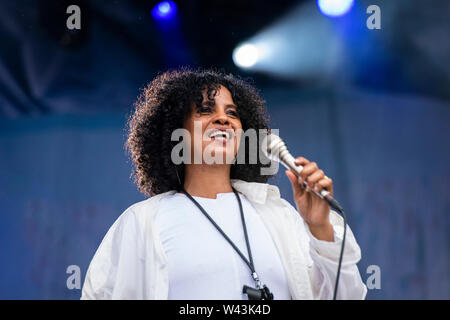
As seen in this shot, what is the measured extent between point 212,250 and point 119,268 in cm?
27

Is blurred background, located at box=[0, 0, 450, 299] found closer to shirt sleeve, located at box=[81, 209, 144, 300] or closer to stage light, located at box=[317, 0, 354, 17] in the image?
stage light, located at box=[317, 0, 354, 17]

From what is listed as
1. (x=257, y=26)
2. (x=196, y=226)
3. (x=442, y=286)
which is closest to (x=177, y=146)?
(x=196, y=226)

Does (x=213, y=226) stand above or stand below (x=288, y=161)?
below

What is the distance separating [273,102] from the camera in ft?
10.3

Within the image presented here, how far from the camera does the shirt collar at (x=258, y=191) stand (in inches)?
68.2

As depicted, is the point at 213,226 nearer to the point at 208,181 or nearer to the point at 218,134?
the point at 208,181

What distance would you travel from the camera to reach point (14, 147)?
2.84 metres

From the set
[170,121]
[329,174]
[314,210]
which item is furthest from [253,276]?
[329,174]

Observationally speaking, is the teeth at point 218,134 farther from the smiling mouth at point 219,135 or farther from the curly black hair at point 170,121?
the curly black hair at point 170,121

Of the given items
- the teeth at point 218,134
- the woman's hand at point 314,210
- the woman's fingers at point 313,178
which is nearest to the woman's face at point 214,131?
the teeth at point 218,134

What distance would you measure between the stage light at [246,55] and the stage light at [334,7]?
45 centimetres

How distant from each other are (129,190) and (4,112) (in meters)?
0.82

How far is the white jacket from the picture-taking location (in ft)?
4.64

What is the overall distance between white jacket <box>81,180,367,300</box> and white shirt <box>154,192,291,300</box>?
0.11ft
